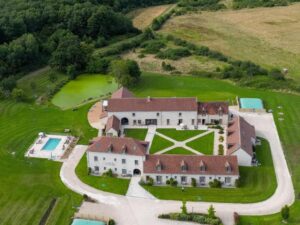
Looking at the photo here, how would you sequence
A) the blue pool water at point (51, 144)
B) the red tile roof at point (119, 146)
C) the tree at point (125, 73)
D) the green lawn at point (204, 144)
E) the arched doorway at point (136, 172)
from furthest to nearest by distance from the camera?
the tree at point (125, 73), the blue pool water at point (51, 144), the green lawn at point (204, 144), the arched doorway at point (136, 172), the red tile roof at point (119, 146)

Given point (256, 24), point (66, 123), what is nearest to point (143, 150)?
point (66, 123)

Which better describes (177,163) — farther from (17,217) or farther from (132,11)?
(132,11)

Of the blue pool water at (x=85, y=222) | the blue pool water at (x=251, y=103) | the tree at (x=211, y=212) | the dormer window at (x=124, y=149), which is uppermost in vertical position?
the dormer window at (x=124, y=149)

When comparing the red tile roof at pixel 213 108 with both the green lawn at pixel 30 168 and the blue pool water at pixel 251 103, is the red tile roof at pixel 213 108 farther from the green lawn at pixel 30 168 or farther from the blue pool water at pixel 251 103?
the green lawn at pixel 30 168

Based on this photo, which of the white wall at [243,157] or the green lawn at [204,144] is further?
the green lawn at [204,144]

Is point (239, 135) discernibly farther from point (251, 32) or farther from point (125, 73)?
point (251, 32)

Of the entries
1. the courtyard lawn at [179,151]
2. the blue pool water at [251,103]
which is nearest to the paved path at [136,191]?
the courtyard lawn at [179,151]

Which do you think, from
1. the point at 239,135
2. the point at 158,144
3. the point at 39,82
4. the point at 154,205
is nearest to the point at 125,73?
the point at 39,82

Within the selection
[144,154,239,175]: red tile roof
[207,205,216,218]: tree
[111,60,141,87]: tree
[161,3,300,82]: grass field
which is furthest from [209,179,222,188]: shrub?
[161,3,300,82]: grass field
